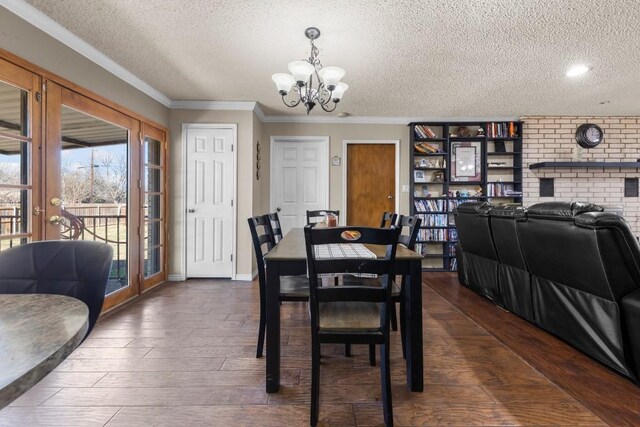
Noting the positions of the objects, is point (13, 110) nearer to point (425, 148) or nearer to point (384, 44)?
point (384, 44)

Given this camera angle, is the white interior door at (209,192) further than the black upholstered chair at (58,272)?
Yes

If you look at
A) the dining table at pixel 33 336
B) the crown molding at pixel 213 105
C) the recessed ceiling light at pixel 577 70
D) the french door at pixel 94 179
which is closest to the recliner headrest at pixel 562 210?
the recessed ceiling light at pixel 577 70

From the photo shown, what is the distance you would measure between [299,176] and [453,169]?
232cm

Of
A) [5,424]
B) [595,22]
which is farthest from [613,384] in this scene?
[5,424]

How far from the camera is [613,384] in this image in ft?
5.65

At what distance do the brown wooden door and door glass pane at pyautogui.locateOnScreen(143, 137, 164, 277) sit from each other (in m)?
2.63

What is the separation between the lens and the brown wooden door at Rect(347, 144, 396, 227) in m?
4.84

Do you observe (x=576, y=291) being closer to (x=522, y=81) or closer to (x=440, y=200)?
(x=522, y=81)

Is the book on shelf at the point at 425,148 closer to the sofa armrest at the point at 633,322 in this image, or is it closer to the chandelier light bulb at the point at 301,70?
the chandelier light bulb at the point at 301,70

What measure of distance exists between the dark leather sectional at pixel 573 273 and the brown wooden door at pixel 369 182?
201cm

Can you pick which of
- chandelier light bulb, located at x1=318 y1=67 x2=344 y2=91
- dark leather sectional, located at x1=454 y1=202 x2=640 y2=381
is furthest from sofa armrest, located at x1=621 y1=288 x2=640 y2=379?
chandelier light bulb, located at x1=318 y1=67 x2=344 y2=91

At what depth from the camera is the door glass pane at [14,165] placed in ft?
6.54

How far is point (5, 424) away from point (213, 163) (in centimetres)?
307

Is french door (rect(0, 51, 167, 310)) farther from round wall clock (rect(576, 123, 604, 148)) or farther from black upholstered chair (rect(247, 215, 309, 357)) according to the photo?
round wall clock (rect(576, 123, 604, 148))
